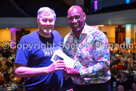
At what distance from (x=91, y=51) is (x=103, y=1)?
16.9 ft

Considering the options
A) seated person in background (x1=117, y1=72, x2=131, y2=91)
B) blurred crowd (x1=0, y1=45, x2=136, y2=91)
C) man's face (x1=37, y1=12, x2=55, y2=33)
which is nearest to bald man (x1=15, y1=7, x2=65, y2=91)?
man's face (x1=37, y1=12, x2=55, y2=33)

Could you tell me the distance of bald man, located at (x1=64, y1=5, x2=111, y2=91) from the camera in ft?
4.28

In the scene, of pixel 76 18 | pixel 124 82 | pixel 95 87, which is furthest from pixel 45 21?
pixel 124 82

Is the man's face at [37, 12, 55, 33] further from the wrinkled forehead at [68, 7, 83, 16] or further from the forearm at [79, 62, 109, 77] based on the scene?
the forearm at [79, 62, 109, 77]

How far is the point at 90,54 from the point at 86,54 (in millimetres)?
31

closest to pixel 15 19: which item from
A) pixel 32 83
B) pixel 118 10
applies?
pixel 118 10

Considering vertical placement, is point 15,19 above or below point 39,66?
above

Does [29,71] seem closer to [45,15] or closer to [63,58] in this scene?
[63,58]

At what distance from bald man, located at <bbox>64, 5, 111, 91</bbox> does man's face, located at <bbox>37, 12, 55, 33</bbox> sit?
142 mm

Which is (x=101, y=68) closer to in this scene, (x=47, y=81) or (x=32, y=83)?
(x=47, y=81)

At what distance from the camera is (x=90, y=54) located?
1354mm

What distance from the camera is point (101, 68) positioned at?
1.30 metres

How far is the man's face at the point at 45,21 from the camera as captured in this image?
134cm

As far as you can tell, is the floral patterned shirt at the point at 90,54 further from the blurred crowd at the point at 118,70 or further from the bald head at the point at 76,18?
the blurred crowd at the point at 118,70
